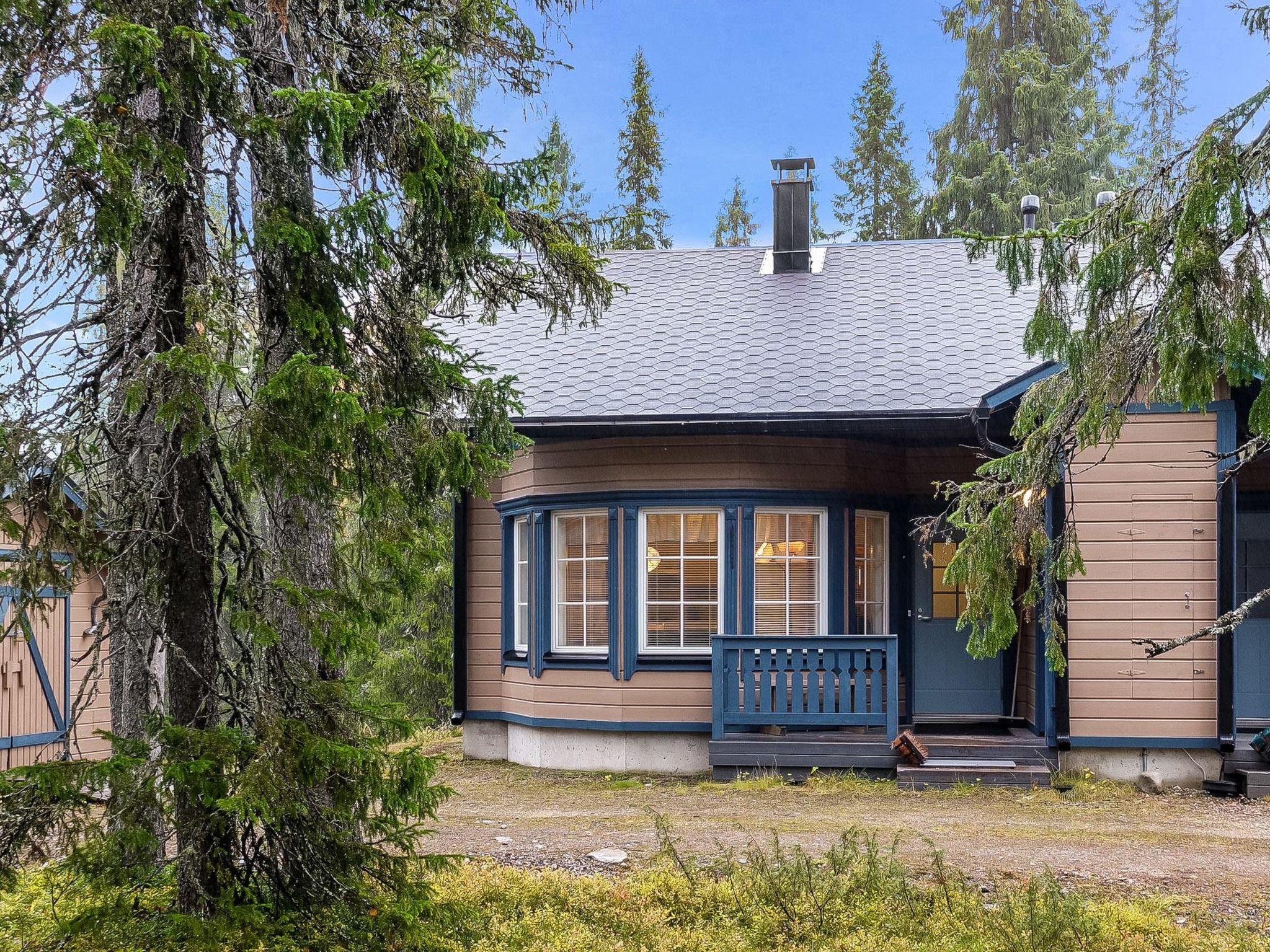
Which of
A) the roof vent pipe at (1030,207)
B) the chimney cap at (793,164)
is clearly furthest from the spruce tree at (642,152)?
the roof vent pipe at (1030,207)

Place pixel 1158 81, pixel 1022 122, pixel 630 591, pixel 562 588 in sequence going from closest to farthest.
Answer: pixel 630 591 → pixel 562 588 → pixel 1022 122 → pixel 1158 81

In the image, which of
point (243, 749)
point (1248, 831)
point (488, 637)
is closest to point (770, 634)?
point (488, 637)

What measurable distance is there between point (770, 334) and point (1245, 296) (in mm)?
7553

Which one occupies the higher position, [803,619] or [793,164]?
[793,164]

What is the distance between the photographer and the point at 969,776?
30.9 feet

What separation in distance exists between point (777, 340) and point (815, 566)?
259 centimetres

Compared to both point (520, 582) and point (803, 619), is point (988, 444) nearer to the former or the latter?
point (803, 619)

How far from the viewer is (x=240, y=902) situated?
4.14 meters

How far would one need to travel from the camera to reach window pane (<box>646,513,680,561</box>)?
34.5ft

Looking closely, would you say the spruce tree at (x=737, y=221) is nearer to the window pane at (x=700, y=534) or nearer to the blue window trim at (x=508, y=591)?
the blue window trim at (x=508, y=591)

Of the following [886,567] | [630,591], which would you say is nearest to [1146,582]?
[886,567]

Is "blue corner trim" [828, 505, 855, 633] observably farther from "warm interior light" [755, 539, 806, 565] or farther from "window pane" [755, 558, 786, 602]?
"window pane" [755, 558, 786, 602]

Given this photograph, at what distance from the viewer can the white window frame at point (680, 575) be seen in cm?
1038

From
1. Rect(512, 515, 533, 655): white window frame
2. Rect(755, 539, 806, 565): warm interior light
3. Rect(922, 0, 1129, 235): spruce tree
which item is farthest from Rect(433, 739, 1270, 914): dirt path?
Rect(922, 0, 1129, 235): spruce tree
